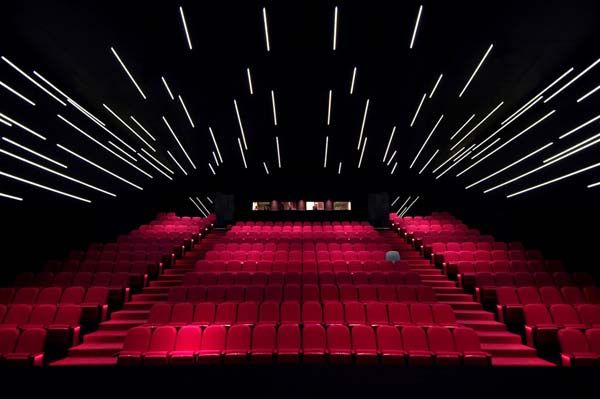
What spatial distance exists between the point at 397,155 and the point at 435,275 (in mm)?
2810

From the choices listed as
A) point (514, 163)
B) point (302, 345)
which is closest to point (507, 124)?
point (514, 163)

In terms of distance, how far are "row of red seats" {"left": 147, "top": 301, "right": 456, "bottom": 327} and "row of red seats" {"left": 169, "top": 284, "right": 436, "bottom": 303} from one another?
0.35 meters

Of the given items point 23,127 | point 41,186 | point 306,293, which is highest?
point 23,127

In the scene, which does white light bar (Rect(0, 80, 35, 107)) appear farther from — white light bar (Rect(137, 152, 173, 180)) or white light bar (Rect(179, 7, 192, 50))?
white light bar (Rect(137, 152, 173, 180))

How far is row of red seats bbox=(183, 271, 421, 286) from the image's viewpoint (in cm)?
427

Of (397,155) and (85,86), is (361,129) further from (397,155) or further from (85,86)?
(85,86)

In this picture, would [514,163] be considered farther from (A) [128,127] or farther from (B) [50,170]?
(B) [50,170]

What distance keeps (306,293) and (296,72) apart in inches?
95.7

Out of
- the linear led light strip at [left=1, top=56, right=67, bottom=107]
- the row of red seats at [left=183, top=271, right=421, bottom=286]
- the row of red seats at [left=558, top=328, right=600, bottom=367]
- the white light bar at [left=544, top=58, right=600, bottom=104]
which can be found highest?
the white light bar at [left=544, top=58, right=600, bottom=104]

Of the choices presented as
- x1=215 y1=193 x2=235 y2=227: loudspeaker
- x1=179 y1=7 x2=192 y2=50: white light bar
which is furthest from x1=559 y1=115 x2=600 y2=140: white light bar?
x1=215 y1=193 x2=235 y2=227: loudspeaker

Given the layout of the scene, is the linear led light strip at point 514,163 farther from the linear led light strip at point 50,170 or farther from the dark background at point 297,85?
the linear led light strip at point 50,170

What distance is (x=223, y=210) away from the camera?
9.01m

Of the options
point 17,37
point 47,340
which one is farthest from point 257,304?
point 17,37

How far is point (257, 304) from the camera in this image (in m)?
3.47
